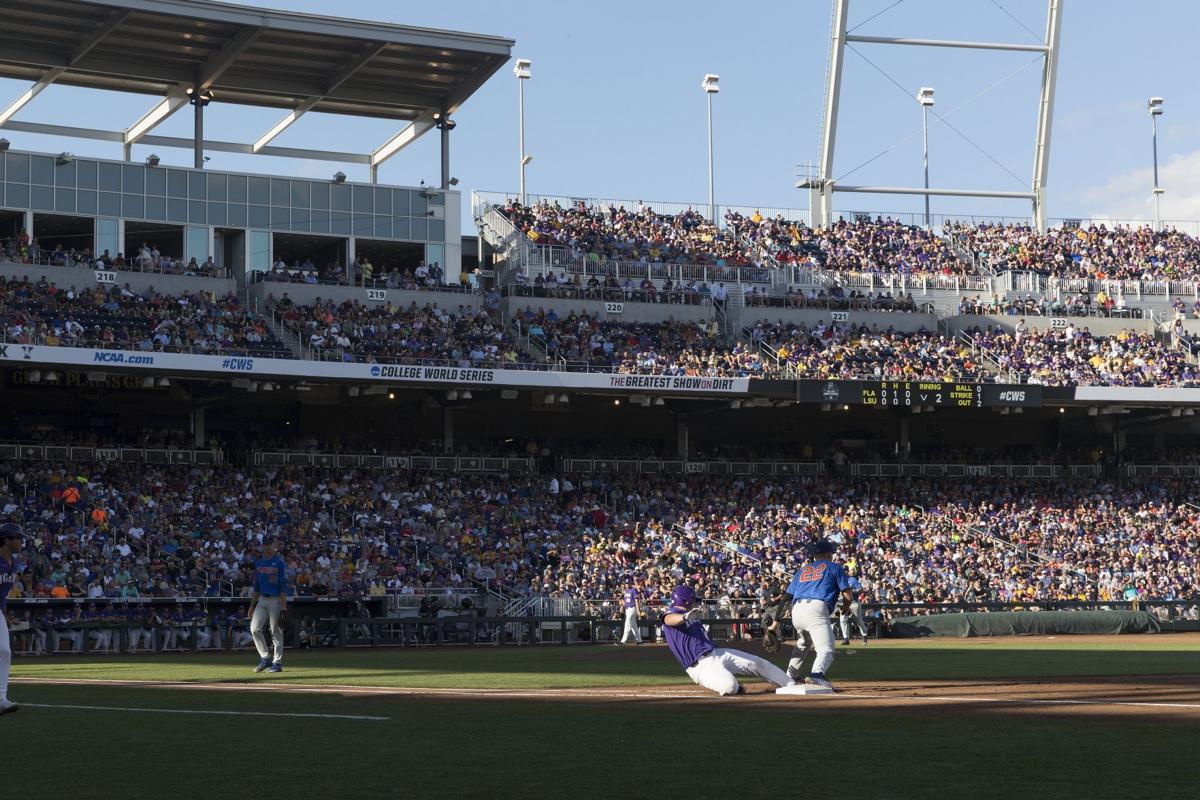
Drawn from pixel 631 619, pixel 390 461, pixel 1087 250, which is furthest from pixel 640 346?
pixel 1087 250

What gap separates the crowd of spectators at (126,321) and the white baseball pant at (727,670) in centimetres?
2883

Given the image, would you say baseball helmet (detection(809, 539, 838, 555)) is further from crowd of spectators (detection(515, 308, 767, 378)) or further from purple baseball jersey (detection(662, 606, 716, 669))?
crowd of spectators (detection(515, 308, 767, 378))

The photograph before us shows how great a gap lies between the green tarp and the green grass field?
23826 mm

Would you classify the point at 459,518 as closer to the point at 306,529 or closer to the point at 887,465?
the point at 306,529

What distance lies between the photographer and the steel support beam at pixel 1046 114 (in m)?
59.4

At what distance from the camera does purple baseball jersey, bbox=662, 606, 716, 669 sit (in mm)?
14273

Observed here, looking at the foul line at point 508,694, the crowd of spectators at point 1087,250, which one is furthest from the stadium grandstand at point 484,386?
the foul line at point 508,694

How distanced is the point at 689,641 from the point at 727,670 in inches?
19.6

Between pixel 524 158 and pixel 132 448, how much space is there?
73.3 ft

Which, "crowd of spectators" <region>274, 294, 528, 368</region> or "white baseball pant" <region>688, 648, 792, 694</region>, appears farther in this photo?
"crowd of spectators" <region>274, 294, 528, 368</region>

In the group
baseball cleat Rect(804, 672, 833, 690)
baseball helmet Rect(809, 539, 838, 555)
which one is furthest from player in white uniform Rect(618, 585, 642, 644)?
baseball cleat Rect(804, 672, 833, 690)

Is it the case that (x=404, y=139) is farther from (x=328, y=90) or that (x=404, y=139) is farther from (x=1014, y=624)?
(x=1014, y=624)

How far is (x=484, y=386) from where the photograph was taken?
4419 cm

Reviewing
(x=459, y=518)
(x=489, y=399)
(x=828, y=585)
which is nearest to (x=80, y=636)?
(x=459, y=518)
